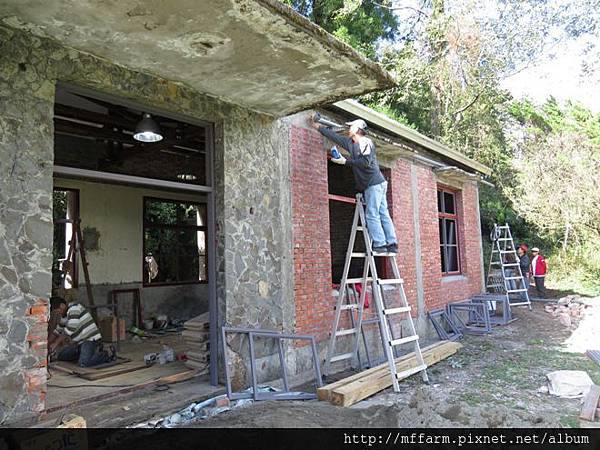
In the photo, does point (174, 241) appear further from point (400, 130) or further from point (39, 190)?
point (39, 190)

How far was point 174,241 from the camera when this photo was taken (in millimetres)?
11375

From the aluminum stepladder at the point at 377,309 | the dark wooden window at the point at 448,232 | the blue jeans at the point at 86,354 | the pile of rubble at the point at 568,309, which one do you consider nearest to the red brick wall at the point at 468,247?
the dark wooden window at the point at 448,232

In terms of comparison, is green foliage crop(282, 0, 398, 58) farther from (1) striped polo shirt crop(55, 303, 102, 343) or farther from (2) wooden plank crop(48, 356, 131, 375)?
(2) wooden plank crop(48, 356, 131, 375)

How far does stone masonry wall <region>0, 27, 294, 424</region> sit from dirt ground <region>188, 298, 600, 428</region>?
1024mm

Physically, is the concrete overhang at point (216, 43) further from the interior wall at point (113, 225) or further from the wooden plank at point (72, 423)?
the interior wall at point (113, 225)

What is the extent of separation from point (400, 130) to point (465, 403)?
496 centimetres

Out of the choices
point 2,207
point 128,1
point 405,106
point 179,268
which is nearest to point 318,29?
point 128,1

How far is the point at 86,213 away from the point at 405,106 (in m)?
14.6

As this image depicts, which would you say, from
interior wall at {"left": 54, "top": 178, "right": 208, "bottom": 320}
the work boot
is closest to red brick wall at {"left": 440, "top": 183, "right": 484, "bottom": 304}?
the work boot

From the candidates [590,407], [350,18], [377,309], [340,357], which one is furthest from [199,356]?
[350,18]

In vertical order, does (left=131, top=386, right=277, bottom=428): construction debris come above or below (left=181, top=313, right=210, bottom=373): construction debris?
below

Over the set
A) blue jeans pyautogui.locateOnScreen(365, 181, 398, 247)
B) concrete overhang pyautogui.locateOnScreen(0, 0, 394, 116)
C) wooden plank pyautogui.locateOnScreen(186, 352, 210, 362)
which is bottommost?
wooden plank pyautogui.locateOnScreen(186, 352, 210, 362)

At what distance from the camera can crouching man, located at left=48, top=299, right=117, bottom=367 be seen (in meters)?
6.09

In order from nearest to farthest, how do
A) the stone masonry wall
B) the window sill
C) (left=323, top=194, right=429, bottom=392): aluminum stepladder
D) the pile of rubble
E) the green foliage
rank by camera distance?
the stone masonry wall < (left=323, top=194, right=429, bottom=392): aluminum stepladder < the window sill < the pile of rubble < the green foliage
